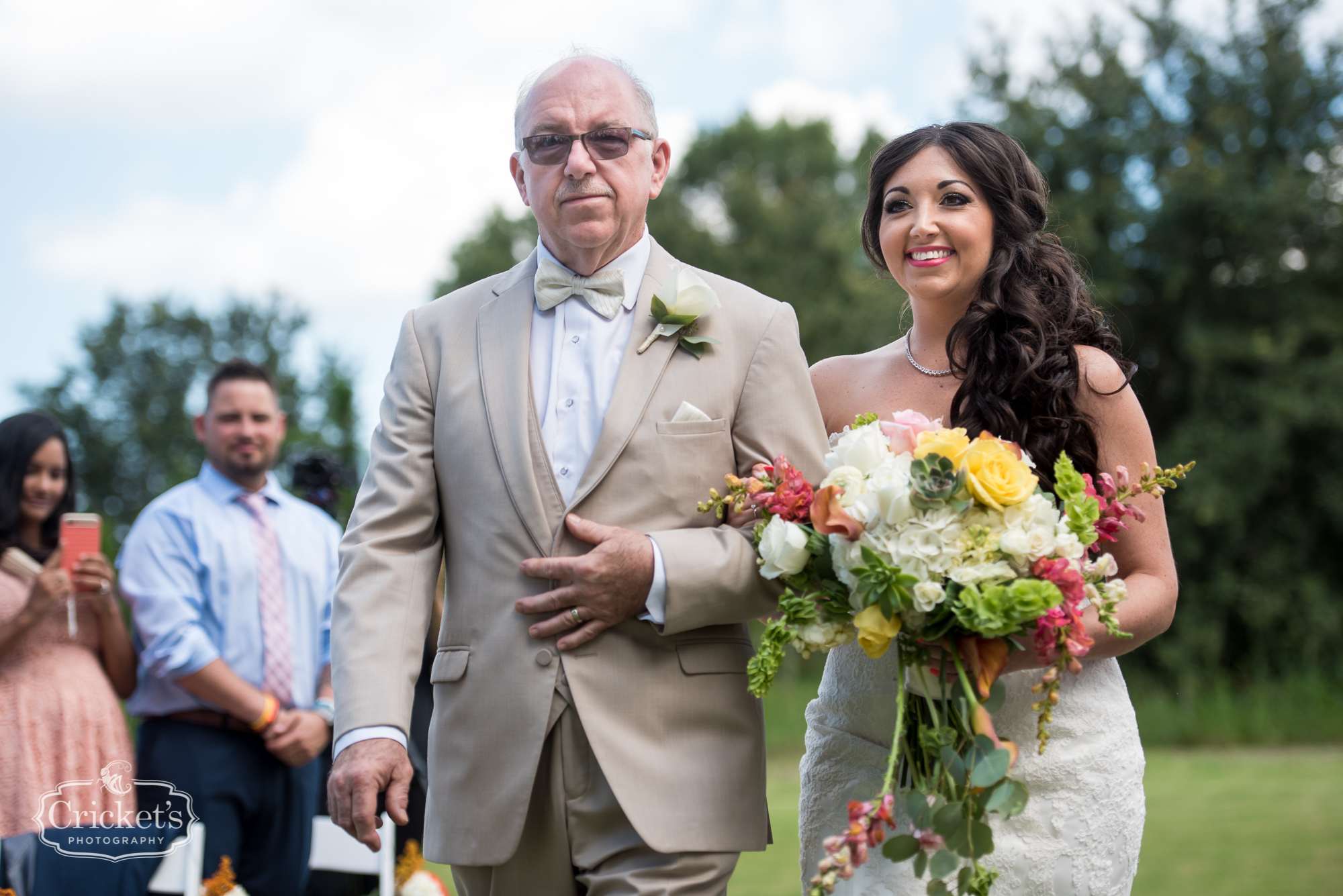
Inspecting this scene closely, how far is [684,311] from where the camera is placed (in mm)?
2832

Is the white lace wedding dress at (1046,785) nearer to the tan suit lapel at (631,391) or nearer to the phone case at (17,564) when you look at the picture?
the tan suit lapel at (631,391)

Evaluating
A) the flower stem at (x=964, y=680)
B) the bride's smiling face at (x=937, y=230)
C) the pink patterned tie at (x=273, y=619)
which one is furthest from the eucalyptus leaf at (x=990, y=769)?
the pink patterned tie at (x=273, y=619)

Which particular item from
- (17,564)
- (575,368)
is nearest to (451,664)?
(575,368)

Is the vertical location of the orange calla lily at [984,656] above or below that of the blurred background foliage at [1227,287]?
below

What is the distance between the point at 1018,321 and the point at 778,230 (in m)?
23.3

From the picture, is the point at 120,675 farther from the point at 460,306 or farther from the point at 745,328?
the point at 745,328

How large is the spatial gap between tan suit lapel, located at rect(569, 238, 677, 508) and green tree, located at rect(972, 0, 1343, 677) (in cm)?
1461

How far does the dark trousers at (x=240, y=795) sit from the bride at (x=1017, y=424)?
2.73 meters

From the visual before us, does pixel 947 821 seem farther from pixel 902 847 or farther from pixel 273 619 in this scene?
pixel 273 619

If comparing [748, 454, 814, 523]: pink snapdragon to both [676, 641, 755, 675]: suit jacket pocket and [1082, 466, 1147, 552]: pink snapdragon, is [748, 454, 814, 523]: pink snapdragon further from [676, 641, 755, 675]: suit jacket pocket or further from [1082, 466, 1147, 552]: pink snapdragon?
[1082, 466, 1147, 552]: pink snapdragon

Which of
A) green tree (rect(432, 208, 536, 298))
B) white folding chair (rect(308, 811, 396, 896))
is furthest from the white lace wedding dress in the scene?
green tree (rect(432, 208, 536, 298))

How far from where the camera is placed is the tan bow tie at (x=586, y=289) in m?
2.92

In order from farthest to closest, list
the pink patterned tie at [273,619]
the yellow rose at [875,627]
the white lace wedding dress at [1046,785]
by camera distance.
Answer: the pink patterned tie at [273,619] → the white lace wedding dress at [1046,785] → the yellow rose at [875,627]

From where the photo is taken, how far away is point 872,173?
3.76 metres
